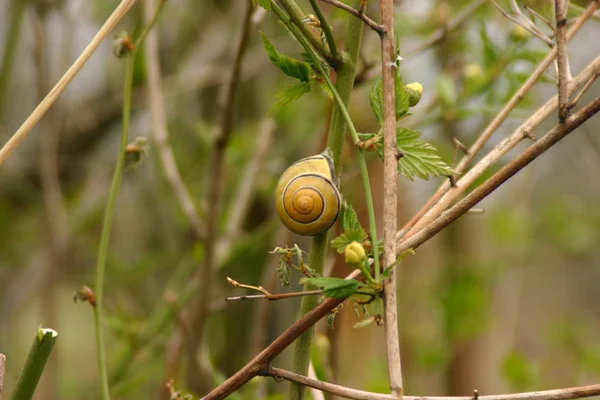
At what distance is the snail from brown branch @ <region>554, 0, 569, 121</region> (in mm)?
183

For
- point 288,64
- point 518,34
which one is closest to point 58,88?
point 288,64

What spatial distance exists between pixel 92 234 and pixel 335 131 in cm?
189

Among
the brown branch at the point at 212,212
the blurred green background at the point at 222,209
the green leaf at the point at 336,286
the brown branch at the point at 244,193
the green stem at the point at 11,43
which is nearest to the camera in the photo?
the green leaf at the point at 336,286

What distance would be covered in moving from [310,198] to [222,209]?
1184 mm

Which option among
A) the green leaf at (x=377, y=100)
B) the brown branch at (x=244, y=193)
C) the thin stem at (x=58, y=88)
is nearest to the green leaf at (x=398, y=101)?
the green leaf at (x=377, y=100)

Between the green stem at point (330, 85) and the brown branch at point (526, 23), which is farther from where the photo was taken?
the brown branch at point (526, 23)

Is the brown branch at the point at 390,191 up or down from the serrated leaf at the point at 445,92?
down

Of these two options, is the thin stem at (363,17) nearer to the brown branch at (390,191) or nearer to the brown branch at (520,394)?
the brown branch at (390,191)

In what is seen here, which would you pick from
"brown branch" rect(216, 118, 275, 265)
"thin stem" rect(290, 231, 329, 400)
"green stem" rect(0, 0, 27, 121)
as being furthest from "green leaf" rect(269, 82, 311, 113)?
"green stem" rect(0, 0, 27, 121)

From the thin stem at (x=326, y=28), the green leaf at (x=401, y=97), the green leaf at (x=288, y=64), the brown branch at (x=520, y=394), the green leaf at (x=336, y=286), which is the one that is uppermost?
the thin stem at (x=326, y=28)

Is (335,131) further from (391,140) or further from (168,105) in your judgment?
(168,105)

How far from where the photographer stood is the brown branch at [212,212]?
0.98 metres

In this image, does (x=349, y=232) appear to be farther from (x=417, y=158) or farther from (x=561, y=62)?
(x=561, y=62)

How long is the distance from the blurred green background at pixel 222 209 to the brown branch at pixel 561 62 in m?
0.65
